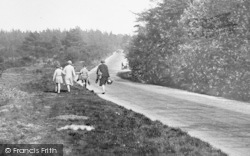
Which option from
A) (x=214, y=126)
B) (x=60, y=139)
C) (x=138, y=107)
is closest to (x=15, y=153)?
(x=60, y=139)

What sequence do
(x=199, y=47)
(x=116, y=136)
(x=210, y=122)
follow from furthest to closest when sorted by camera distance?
(x=199, y=47) → (x=210, y=122) → (x=116, y=136)

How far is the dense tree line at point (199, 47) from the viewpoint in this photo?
26.8 meters

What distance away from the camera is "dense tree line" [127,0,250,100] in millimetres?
26750

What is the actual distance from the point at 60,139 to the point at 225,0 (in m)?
22.1

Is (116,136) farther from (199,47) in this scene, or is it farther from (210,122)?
(199,47)

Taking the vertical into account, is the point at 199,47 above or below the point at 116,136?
above

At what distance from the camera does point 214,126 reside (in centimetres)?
1261

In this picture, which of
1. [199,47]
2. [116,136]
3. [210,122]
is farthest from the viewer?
[199,47]

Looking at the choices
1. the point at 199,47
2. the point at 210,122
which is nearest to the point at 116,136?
the point at 210,122

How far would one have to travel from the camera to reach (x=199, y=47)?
3052cm

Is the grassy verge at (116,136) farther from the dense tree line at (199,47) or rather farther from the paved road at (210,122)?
the dense tree line at (199,47)

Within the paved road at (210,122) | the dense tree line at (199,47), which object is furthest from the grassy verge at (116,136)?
the dense tree line at (199,47)

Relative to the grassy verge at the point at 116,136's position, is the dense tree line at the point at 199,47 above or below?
above

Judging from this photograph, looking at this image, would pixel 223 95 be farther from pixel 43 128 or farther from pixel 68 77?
pixel 43 128
